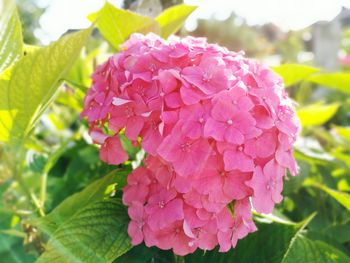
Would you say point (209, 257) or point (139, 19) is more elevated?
point (139, 19)

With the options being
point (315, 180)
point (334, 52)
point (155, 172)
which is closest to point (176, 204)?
point (155, 172)

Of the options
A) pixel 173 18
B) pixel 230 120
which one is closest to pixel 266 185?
pixel 230 120

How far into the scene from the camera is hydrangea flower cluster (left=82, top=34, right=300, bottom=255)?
0.66 meters

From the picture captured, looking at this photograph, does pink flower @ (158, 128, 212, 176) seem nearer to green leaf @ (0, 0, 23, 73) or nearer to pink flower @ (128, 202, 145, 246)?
pink flower @ (128, 202, 145, 246)

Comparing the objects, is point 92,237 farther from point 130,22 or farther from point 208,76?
point 130,22

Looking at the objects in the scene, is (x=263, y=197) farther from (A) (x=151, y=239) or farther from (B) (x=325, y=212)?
(B) (x=325, y=212)

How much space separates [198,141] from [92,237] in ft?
0.62

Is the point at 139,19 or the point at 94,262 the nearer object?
the point at 94,262

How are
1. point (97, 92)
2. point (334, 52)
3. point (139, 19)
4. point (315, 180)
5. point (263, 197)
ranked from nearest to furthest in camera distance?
point (263, 197) → point (97, 92) → point (139, 19) → point (315, 180) → point (334, 52)

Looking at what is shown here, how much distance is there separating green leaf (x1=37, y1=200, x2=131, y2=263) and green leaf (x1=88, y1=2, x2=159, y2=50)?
0.33 m

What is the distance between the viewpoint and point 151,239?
699mm

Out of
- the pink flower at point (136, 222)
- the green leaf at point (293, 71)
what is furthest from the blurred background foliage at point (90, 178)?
the pink flower at point (136, 222)

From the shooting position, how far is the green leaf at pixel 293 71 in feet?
3.56

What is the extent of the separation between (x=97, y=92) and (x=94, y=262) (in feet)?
0.80
